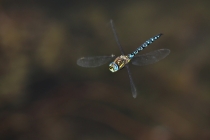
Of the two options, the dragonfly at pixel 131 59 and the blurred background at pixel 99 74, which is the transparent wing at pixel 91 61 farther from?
the blurred background at pixel 99 74

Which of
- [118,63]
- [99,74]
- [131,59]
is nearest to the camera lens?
[118,63]

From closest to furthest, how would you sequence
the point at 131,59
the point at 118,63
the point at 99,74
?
the point at 118,63, the point at 131,59, the point at 99,74

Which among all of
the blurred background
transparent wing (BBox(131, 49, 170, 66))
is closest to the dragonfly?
transparent wing (BBox(131, 49, 170, 66))

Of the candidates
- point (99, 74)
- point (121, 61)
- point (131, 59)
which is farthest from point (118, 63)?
point (99, 74)

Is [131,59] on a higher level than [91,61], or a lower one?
lower

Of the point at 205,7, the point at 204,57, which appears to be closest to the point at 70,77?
the point at 204,57

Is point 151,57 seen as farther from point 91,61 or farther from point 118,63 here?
point 91,61

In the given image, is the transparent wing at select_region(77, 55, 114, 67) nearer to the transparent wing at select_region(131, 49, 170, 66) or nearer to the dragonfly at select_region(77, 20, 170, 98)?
the dragonfly at select_region(77, 20, 170, 98)
